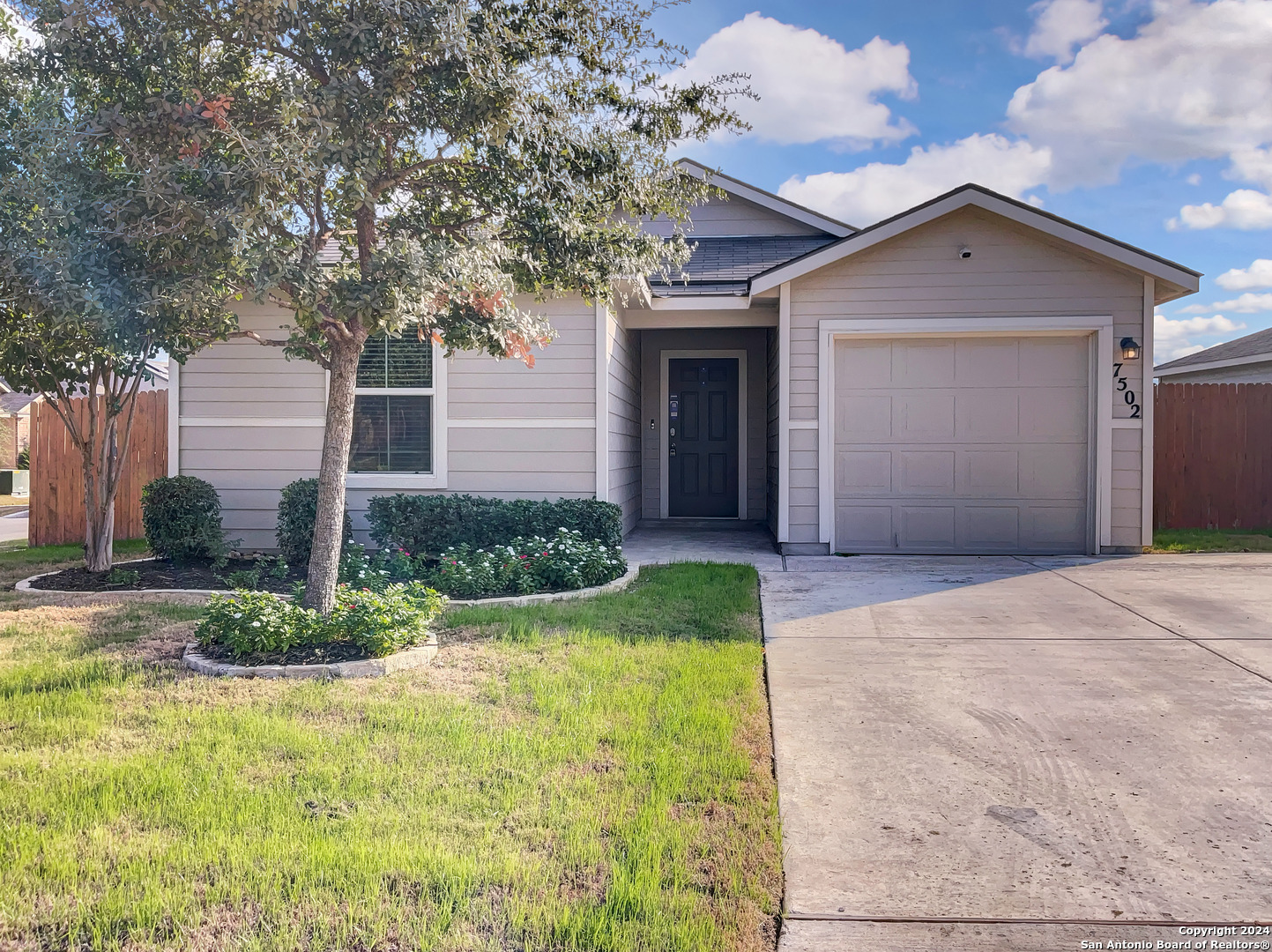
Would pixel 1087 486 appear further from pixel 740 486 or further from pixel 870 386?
pixel 740 486

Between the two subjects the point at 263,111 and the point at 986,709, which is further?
the point at 263,111

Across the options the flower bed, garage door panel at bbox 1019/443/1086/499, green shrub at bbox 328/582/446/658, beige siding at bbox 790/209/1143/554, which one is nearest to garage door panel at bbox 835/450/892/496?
beige siding at bbox 790/209/1143/554

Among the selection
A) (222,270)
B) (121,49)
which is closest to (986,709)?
(222,270)

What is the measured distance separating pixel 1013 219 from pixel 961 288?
0.79m

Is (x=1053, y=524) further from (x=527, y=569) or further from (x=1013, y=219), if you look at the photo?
(x=527, y=569)

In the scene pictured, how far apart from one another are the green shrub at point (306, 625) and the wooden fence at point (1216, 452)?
10111mm

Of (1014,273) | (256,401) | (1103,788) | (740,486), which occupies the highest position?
(1014,273)

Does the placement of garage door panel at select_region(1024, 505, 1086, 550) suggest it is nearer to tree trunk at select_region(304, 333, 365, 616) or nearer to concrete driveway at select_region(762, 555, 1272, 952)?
concrete driveway at select_region(762, 555, 1272, 952)

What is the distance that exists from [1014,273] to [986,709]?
5.95 meters

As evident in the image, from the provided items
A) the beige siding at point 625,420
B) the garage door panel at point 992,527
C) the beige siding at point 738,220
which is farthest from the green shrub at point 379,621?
the beige siding at point 738,220

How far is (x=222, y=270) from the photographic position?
4336mm

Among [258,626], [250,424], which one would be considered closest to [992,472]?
[258,626]

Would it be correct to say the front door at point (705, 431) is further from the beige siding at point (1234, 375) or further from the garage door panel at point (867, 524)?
the beige siding at point (1234, 375)

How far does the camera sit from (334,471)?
4688 mm
